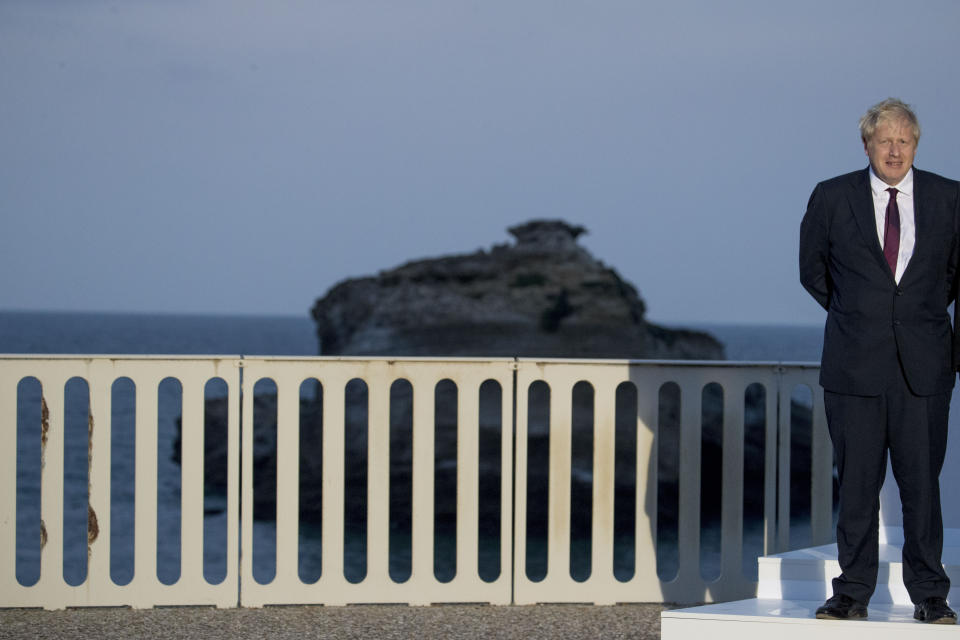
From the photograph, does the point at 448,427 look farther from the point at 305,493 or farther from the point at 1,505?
the point at 1,505

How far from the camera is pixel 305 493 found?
42.4 m

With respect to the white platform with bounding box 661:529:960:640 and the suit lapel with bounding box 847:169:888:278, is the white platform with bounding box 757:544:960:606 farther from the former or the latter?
the suit lapel with bounding box 847:169:888:278

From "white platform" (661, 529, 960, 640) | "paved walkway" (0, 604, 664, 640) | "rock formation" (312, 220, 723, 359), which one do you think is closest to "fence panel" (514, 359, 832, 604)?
"paved walkway" (0, 604, 664, 640)

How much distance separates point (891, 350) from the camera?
2.99 m

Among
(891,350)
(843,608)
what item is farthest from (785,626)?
(891,350)

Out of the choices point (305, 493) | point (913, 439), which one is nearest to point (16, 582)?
point (913, 439)

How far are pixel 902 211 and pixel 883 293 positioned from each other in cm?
25

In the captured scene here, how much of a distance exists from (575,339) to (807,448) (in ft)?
39.0

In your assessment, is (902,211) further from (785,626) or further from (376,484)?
(376,484)

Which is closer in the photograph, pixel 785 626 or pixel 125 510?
pixel 785 626

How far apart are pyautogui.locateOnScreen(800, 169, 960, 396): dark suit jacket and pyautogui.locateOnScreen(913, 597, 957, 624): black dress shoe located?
23.0 inches

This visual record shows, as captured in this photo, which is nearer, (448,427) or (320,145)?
(448,427)

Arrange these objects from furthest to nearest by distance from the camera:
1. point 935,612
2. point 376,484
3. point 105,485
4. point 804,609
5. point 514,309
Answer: point 514,309 < point 376,484 < point 105,485 < point 804,609 < point 935,612

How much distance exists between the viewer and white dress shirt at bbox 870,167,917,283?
3.04m
